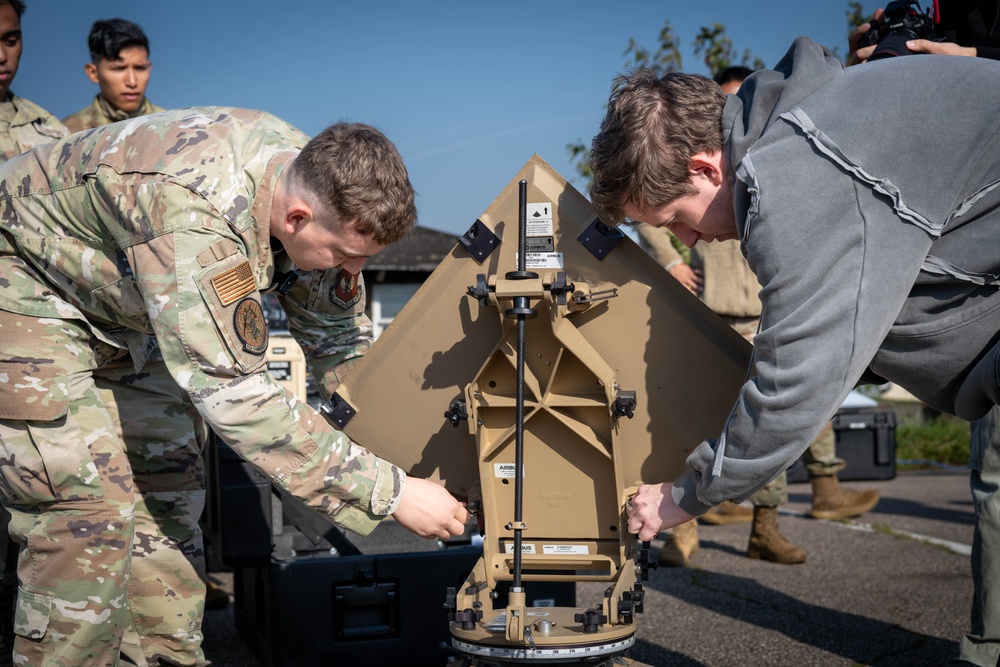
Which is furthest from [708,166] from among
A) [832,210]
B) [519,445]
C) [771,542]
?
[771,542]

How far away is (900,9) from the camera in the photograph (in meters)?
3.44

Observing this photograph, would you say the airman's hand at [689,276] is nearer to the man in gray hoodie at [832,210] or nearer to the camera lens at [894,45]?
the camera lens at [894,45]

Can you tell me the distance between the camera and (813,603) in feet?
A: 15.3

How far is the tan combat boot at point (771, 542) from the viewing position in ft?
18.1

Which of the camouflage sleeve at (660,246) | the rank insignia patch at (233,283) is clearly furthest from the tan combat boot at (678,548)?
the rank insignia patch at (233,283)

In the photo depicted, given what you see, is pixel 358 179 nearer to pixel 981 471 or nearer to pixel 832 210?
pixel 832 210

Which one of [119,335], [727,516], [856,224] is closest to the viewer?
[856,224]

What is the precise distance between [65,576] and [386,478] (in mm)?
960

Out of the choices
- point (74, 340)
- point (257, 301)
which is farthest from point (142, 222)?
point (74, 340)

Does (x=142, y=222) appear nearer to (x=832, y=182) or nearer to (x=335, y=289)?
(x=335, y=289)

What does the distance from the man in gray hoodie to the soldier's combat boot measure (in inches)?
176

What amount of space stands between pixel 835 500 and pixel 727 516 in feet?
2.49

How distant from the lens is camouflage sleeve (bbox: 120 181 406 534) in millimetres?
2486

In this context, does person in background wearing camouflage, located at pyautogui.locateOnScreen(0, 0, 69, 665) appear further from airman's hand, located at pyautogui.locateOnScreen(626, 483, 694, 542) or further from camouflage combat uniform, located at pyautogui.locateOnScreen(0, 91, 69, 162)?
airman's hand, located at pyautogui.locateOnScreen(626, 483, 694, 542)
